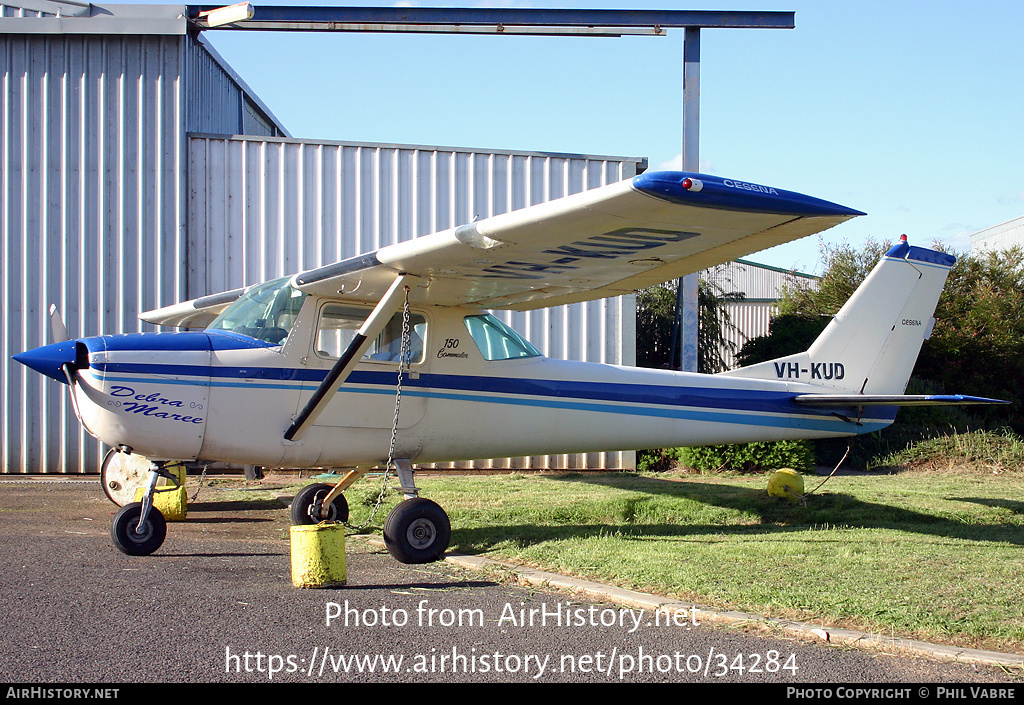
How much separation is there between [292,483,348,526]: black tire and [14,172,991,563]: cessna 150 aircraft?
0.06 ft

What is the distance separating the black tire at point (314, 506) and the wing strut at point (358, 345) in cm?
163

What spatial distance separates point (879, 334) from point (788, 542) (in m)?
3.18

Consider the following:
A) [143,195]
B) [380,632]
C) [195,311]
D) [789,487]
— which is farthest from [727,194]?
[143,195]

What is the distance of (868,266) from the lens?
1625 centimetres

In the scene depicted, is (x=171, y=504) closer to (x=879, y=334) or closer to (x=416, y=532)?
(x=416, y=532)

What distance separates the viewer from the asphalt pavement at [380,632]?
3.56 meters

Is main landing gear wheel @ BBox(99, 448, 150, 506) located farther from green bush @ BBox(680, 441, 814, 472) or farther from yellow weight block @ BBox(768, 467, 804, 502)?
green bush @ BBox(680, 441, 814, 472)

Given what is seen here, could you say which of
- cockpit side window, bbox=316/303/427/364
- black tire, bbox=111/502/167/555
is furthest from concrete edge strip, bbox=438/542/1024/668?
black tire, bbox=111/502/167/555

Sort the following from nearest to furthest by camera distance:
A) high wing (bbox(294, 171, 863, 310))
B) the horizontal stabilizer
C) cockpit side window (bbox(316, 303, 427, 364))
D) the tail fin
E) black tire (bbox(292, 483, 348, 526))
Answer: high wing (bbox(294, 171, 863, 310)), cockpit side window (bbox(316, 303, 427, 364)), black tire (bbox(292, 483, 348, 526)), the horizontal stabilizer, the tail fin

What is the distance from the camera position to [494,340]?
7.45 meters

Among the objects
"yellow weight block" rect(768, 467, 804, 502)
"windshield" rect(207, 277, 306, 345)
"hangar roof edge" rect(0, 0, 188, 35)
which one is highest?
"hangar roof edge" rect(0, 0, 188, 35)

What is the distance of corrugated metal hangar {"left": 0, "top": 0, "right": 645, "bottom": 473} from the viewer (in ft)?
40.4

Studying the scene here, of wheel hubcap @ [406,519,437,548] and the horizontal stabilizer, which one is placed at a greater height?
the horizontal stabilizer

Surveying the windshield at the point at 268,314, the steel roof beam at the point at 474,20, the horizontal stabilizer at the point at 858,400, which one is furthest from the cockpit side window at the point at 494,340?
the steel roof beam at the point at 474,20
